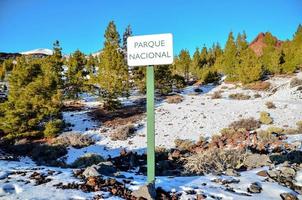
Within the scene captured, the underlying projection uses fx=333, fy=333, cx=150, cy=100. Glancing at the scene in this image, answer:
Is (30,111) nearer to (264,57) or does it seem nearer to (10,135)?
(10,135)

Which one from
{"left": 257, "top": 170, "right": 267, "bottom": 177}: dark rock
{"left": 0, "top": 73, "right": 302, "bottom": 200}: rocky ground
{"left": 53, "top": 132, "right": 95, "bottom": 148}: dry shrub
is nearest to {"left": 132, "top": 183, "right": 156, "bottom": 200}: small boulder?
{"left": 0, "top": 73, "right": 302, "bottom": 200}: rocky ground


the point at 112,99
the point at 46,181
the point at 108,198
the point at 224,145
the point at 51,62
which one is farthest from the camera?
the point at 51,62

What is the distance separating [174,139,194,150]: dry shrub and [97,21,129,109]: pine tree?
13261 millimetres

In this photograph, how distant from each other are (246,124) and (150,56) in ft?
64.1

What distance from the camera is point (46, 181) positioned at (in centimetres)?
700

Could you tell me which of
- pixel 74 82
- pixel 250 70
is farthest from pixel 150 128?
pixel 250 70

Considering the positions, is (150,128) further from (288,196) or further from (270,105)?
(270,105)

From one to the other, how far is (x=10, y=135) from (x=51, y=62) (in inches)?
622

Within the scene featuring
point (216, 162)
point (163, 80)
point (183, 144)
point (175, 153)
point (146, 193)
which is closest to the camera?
point (146, 193)

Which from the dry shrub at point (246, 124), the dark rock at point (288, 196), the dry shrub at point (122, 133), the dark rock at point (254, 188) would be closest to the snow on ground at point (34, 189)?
the dark rock at point (254, 188)

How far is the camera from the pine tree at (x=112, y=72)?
3359 cm

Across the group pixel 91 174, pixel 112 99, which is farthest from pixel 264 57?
pixel 91 174

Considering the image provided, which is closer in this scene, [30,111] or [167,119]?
[30,111]

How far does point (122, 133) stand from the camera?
953 inches
